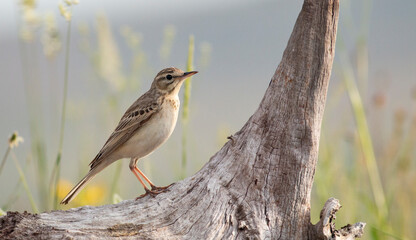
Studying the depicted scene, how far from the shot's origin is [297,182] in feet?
15.0

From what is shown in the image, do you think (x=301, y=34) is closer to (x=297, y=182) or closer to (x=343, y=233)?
(x=297, y=182)

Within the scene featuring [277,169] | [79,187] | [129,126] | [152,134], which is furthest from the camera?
[129,126]

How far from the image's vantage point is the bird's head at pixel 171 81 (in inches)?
239

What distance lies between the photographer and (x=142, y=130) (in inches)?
225

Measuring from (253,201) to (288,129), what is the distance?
0.65m

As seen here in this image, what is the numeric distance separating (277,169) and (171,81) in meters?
1.96

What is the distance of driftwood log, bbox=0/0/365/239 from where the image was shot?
4.40m

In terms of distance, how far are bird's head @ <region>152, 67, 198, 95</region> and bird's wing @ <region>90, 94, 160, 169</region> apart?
0.21 m

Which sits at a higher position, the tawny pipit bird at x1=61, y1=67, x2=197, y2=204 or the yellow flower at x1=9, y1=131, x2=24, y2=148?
the tawny pipit bird at x1=61, y1=67, x2=197, y2=204

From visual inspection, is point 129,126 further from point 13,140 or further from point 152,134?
point 13,140

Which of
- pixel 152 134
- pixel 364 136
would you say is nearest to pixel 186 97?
pixel 152 134

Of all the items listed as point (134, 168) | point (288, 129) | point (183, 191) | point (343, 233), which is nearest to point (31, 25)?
point (134, 168)

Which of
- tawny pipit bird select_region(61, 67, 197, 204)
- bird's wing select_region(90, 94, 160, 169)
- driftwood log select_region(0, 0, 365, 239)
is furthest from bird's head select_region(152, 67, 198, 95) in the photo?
driftwood log select_region(0, 0, 365, 239)

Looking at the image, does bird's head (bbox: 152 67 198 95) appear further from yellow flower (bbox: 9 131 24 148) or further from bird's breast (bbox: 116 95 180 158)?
yellow flower (bbox: 9 131 24 148)
